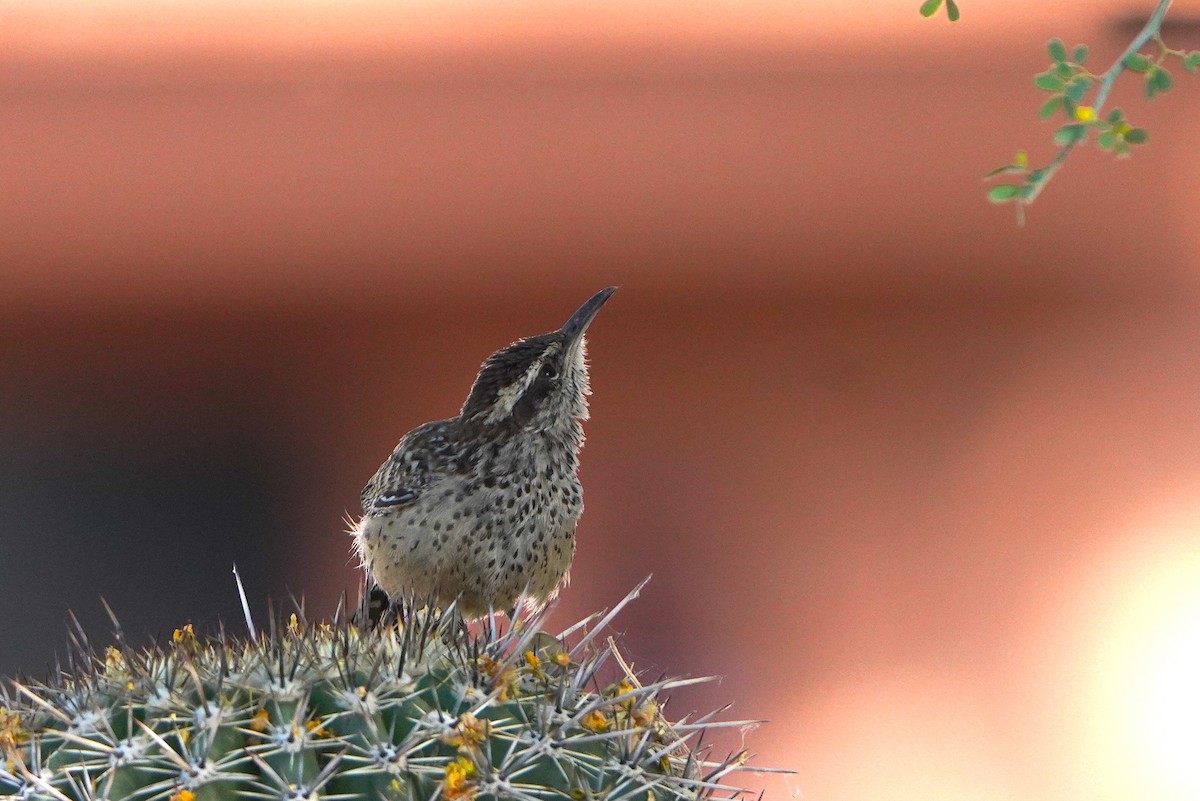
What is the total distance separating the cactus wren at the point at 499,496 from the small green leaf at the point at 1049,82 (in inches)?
23.0

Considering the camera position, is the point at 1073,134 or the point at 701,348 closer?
the point at 1073,134

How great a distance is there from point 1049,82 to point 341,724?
798 millimetres

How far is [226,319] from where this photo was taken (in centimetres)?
387

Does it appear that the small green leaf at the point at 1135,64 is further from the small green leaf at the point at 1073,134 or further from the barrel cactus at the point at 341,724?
the barrel cactus at the point at 341,724

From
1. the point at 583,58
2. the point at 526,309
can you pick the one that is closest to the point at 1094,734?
the point at 526,309

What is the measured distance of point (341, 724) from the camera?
100 cm

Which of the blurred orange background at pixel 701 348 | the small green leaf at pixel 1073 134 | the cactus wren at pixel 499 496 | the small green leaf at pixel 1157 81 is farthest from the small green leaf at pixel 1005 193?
the blurred orange background at pixel 701 348

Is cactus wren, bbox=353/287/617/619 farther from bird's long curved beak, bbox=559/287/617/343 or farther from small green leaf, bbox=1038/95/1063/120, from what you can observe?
small green leaf, bbox=1038/95/1063/120

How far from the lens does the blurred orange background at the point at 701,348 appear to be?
3.49 metres

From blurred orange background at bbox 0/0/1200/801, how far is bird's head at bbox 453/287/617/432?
1.95 m

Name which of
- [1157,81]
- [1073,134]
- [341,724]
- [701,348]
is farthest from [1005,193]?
[701,348]

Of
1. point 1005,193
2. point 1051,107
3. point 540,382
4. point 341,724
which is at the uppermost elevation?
point 1051,107

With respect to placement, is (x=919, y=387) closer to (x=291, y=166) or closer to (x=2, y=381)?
(x=291, y=166)

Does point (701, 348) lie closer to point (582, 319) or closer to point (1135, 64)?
point (582, 319)
